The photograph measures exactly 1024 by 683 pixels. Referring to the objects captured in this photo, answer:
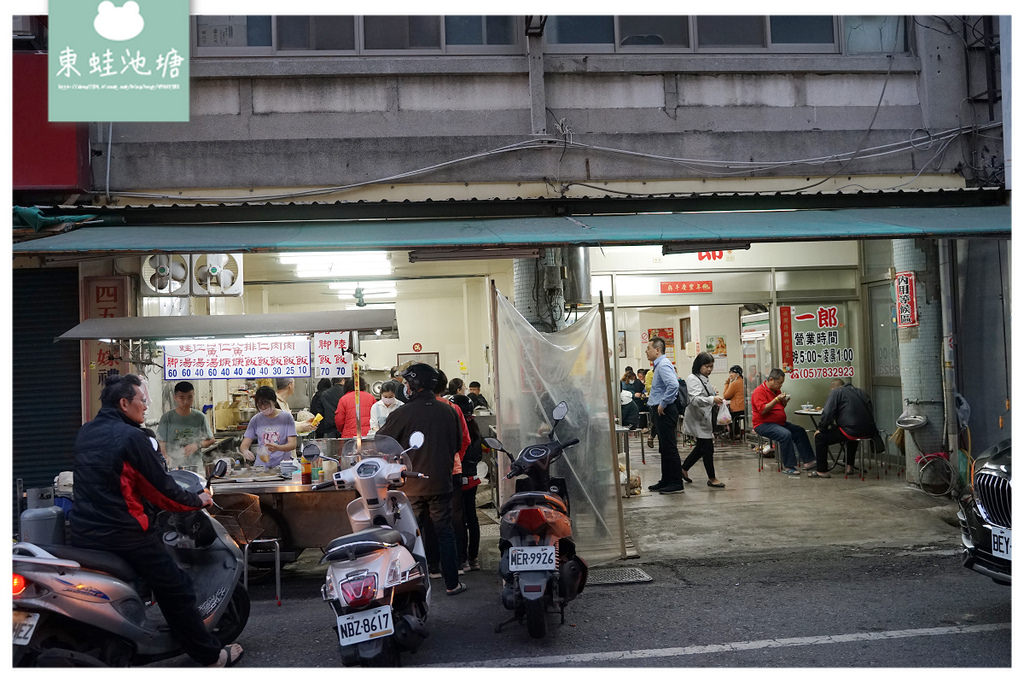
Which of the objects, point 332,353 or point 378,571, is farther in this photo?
point 332,353

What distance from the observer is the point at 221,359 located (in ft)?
30.4

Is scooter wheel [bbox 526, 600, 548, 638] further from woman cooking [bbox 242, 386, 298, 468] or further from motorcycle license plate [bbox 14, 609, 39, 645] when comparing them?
woman cooking [bbox 242, 386, 298, 468]

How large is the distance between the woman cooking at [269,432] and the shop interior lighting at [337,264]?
344 centimetres

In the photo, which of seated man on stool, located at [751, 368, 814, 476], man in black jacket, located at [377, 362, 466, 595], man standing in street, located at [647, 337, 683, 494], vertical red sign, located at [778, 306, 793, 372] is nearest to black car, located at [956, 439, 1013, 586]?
man in black jacket, located at [377, 362, 466, 595]

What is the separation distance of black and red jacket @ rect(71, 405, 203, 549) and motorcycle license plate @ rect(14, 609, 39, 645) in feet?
1.83

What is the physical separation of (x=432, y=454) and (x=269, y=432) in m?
2.65

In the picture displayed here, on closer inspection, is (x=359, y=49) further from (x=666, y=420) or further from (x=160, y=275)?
(x=666, y=420)

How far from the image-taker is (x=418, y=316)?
18672mm

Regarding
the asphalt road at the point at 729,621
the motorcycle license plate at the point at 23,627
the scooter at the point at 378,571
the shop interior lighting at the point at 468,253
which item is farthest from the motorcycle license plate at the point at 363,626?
the shop interior lighting at the point at 468,253

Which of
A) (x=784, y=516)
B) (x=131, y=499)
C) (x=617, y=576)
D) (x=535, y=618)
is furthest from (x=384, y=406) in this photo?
(x=131, y=499)

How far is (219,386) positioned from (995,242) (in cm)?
1166
